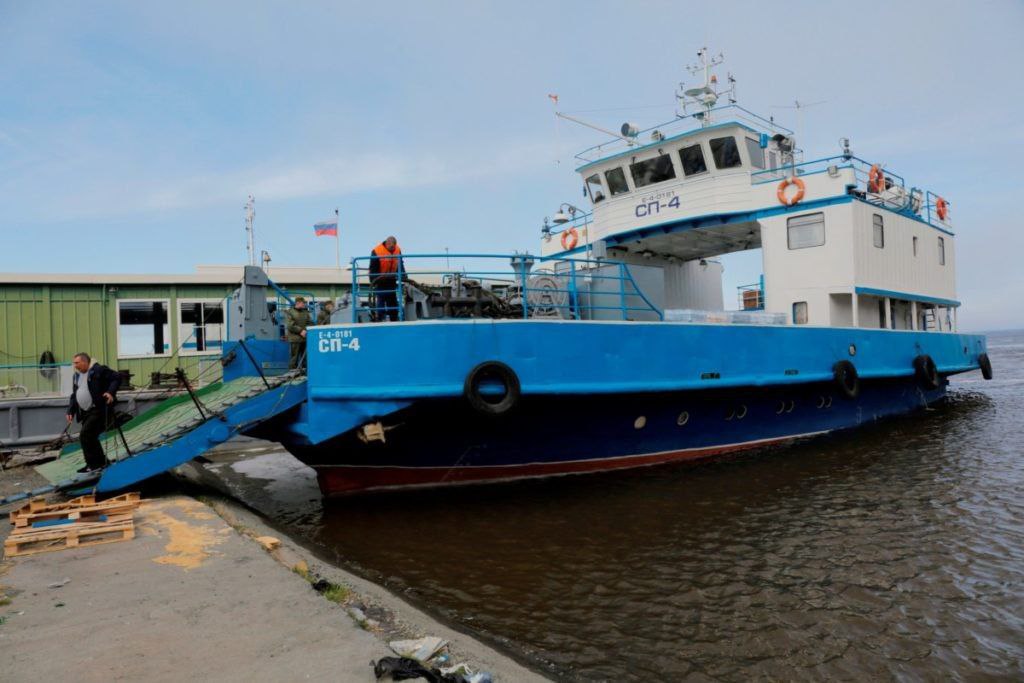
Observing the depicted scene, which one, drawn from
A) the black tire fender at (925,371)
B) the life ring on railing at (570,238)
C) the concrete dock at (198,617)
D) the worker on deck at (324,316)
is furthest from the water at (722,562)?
the life ring on railing at (570,238)

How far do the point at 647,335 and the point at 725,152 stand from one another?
192 inches

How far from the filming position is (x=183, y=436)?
6.34 meters

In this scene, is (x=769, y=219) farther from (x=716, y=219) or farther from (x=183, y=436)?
(x=183, y=436)

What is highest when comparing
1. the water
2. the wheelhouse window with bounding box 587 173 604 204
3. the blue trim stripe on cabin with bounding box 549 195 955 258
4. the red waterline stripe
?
the wheelhouse window with bounding box 587 173 604 204

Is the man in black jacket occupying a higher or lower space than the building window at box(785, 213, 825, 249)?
lower

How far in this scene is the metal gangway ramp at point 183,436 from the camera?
Result: 620 cm

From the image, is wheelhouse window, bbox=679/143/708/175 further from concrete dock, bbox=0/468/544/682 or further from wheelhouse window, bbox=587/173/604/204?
concrete dock, bbox=0/468/544/682

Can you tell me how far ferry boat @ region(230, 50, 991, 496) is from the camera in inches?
255

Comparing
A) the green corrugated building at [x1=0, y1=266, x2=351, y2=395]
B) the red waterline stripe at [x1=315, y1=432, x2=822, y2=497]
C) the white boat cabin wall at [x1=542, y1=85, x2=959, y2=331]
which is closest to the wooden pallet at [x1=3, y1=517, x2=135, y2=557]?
the red waterline stripe at [x1=315, y1=432, x2=822, y2=497]

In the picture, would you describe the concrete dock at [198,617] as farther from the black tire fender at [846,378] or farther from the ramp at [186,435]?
the black tire fender at [846,378]

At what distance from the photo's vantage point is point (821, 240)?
10.3 m

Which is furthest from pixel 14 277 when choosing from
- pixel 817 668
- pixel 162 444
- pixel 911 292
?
pixel 911 292

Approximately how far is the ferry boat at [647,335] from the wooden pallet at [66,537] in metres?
1.86

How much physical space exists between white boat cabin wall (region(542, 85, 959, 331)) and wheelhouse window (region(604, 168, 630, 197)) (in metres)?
0.02
